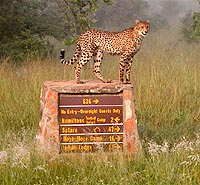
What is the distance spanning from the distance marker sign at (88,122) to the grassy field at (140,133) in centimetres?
30

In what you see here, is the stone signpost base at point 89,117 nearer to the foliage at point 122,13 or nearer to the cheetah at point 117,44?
the cheetah at point 117,44

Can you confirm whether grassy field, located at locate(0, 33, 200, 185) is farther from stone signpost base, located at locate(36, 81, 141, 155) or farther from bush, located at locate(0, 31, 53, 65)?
bush, located at locate(0, 31, 53, 65)

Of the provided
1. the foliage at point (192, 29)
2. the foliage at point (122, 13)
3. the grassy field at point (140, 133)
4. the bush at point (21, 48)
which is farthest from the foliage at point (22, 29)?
the foliage at point (122, 13)

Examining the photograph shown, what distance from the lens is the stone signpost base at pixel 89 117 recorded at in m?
5.82

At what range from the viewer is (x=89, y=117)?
5855 millimetres

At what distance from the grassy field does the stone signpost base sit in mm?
279

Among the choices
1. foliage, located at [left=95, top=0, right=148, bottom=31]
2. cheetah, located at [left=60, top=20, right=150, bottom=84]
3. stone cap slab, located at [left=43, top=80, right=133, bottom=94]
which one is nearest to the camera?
stone cap slab, located at [left=43, top=80, right=133, bottom=94]

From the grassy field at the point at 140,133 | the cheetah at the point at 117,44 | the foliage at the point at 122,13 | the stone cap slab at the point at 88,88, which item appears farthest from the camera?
the foliage at the point at 122,13

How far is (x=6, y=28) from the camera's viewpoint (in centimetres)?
1369

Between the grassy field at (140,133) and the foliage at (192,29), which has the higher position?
the foliage at (192,29)

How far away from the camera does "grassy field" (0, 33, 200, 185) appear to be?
191 inches

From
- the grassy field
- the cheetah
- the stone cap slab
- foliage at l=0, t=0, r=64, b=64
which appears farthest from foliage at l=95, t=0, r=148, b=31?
the stone cap slab

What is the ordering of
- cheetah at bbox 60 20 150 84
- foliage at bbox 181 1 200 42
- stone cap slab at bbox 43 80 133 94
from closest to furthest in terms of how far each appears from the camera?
stone cap slab at bbox 43 80 133 94 → cheetah at bbox 60 20 150 84 → foliage at bbox 181 1 200 42

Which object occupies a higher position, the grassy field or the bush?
the bush
